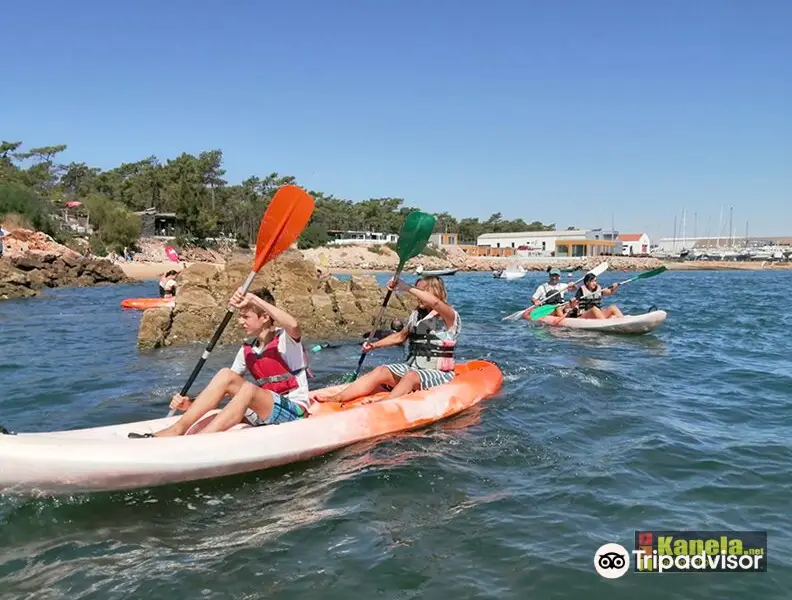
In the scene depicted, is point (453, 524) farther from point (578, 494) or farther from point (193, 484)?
point (193, 484)

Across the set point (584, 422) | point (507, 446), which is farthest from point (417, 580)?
point (584, 422)

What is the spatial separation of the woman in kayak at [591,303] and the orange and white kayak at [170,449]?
8.63 meters

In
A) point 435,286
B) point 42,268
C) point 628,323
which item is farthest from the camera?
point 42,268

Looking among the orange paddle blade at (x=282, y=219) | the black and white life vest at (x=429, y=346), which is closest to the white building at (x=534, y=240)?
the black and white life vest at (x=429, y=346)

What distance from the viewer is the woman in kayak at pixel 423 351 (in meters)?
6.41

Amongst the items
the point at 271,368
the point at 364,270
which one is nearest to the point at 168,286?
the point at 271,368

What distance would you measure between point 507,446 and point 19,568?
368cm

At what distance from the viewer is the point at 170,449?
4.52m

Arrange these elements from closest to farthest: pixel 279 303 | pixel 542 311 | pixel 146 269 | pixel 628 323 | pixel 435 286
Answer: pixel 435 286, pixel 279 303, pixel 628 323, pixel 542 311, pixel 146 269

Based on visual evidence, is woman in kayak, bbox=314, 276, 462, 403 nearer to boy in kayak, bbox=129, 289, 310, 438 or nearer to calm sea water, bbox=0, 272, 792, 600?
calm sea water, bbox=0, 272, 792, 600

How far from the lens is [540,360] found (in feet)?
33.5

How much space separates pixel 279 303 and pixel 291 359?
7645 mm

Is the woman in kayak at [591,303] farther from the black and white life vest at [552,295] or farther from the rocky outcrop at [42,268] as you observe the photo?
the rocky outcrop at [42,268]

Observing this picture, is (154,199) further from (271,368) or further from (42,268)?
(271,368)
